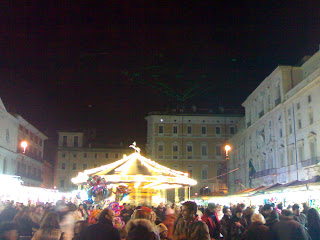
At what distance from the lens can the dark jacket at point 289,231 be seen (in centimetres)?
639

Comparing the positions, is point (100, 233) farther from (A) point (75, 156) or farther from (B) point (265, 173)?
(A) point (75, 156)

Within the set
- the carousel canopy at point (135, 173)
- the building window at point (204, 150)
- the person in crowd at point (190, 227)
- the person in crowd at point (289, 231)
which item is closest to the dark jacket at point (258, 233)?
the person in crowd at point (289, 231)

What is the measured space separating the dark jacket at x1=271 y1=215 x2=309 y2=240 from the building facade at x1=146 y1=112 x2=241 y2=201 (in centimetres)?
5233

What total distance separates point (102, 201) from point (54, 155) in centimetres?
6045

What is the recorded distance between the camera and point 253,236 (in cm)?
641

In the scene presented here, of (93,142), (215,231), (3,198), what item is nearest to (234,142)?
(93,142)

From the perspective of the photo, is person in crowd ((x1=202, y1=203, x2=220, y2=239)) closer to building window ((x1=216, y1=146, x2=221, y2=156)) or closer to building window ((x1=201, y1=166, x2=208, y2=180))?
building window ((x1=201, y1=166, x2=208, y2=180))

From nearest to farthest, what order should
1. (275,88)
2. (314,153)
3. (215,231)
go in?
(215,231), (314,153), (275,88)

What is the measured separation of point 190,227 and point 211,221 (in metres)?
3.14

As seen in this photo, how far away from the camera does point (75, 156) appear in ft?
235

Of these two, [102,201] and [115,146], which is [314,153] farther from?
[115,146]

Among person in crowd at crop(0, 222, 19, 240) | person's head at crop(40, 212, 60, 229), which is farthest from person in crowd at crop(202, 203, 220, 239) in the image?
person in crowd at crop(0, 222, 19, 240)

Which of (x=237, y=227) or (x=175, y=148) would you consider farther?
(x=175, y=148)

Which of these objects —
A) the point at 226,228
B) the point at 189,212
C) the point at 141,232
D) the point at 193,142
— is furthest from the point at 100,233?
the point at 193,142
